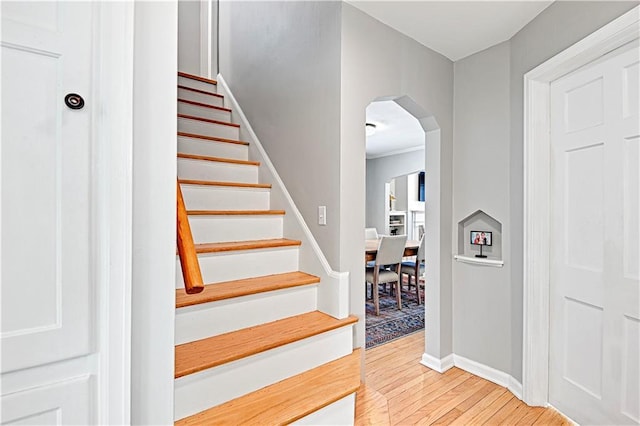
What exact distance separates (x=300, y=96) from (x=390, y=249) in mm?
2575

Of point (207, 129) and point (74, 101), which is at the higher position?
point (207, 129)

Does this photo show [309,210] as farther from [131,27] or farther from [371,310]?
[371,310]

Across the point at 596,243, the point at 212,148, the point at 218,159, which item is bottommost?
the point at 596,243

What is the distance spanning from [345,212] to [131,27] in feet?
4.56

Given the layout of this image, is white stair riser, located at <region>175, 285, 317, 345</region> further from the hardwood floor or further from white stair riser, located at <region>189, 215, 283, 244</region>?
the hardwood floor

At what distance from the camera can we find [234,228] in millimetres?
2266

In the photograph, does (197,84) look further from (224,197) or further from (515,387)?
(515,387)

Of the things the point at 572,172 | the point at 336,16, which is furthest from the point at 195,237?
the point at 572,172

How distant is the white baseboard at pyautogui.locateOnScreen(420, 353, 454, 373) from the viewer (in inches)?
108

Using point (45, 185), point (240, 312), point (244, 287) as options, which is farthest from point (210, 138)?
point (45, 185)

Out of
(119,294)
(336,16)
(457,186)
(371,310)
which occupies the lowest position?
(371,310)

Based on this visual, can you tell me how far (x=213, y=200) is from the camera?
7.88 ft

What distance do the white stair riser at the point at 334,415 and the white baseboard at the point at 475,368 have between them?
4.08 feet

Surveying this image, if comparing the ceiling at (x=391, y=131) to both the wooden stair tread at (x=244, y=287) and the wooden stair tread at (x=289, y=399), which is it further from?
the wooden stair tread at (x=289, y=399)
